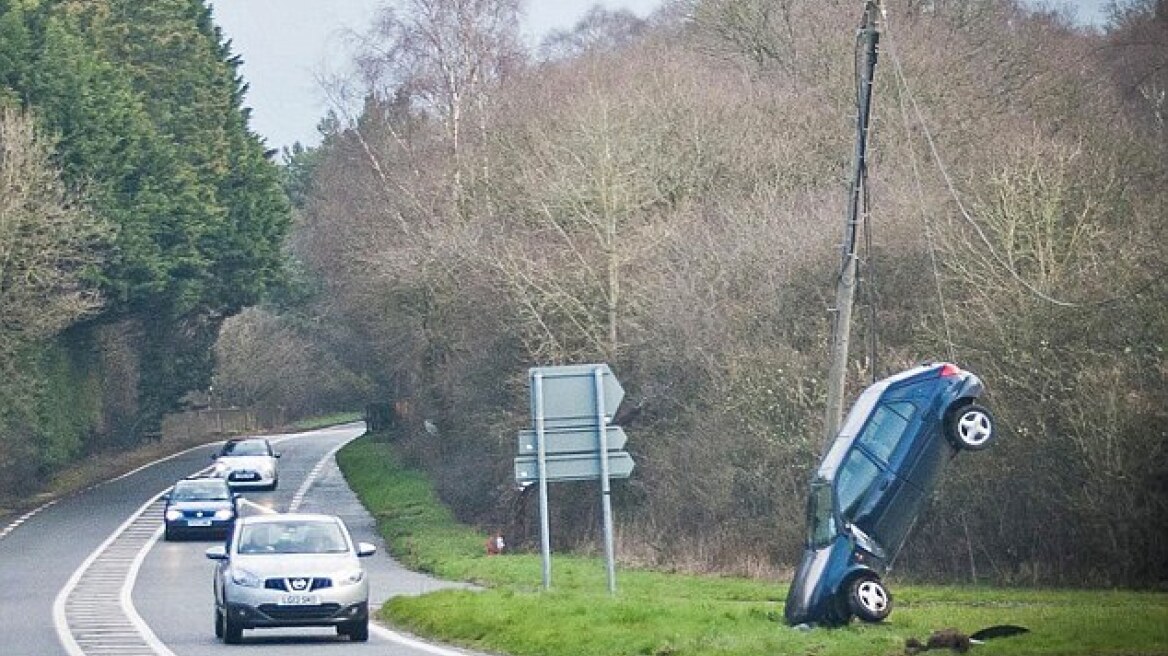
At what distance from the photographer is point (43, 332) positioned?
6097 centimetres

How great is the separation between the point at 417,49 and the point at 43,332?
13.6 meters

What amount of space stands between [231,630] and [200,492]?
1079 inches

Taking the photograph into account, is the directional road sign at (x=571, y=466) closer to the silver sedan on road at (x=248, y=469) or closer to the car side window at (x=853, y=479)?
the car side window at (x=853, y=479)

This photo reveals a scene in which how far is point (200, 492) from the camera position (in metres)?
51.9

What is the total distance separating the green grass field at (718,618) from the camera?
1888 centimetres

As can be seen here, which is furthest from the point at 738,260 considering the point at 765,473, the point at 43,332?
the point at 43,332

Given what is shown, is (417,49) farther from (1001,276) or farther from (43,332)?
(1001,276)

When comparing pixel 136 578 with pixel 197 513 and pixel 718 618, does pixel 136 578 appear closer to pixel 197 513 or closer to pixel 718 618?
pixel 197 513

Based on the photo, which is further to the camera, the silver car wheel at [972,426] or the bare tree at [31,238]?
the bare tree at [31,238]

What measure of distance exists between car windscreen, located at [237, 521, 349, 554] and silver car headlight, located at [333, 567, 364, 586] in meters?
1.01

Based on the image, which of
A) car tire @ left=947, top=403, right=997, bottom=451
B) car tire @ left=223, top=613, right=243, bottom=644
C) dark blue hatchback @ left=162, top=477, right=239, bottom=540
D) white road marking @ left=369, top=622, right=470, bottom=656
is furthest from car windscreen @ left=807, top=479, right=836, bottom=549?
dark blue hatchback @ left=162, top=477, right=239, bottom=540

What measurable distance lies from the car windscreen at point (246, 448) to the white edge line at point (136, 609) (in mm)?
12807

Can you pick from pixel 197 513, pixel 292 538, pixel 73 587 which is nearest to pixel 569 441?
pixel 292 538

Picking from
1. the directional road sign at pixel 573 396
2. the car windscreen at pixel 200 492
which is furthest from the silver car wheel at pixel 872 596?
the car windscreen at pixel 200 492
